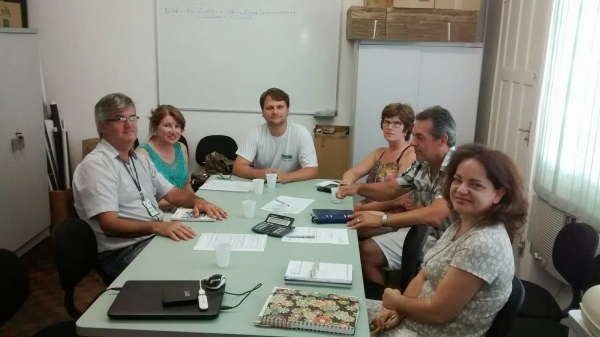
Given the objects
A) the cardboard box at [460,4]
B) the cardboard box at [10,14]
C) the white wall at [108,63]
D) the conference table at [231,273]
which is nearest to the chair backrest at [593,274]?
the conference table at [231,273]

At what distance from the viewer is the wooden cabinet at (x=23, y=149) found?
3.55m

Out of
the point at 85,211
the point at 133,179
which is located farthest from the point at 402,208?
the point at 85,211

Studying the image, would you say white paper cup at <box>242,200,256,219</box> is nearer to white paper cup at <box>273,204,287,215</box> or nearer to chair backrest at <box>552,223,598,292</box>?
white paper cup at <box>273,204,287,215</box>

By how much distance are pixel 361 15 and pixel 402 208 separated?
1.68 m

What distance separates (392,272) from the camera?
9.37 feet

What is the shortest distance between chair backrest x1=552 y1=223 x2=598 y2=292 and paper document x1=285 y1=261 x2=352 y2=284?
1.08m

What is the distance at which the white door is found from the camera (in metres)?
3.12

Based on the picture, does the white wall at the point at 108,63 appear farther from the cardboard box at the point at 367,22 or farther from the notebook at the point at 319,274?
the notebook at the point at 319,274

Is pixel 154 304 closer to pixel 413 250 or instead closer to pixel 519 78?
pixel 413 250

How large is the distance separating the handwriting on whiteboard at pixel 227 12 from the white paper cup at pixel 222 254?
2.95 m

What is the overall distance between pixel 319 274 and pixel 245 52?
119 inches

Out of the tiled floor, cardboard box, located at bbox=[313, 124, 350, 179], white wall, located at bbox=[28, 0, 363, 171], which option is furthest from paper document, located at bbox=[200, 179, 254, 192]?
white wall, located at bbox=[28, 0, 363, 171]

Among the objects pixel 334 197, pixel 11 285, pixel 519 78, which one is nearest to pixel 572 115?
pixel 519 78

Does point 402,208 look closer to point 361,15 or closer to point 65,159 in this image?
point 361,15
